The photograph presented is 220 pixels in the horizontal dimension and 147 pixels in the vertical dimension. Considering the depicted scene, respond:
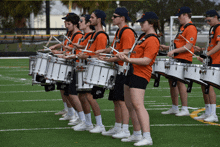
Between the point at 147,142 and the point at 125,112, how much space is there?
704mm

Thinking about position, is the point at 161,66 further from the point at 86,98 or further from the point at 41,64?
the point at 41,64

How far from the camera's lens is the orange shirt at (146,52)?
4918mm

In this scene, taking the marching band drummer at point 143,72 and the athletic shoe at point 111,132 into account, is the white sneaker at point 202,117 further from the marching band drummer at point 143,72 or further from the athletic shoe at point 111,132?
the marching band drummer at point 143,72

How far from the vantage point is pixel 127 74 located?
513cm

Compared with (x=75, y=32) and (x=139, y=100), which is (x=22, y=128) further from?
(x=139, y=100)

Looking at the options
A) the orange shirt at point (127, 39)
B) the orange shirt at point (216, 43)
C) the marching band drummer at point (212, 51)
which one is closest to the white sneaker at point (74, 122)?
the orange shirt at point (127, 39)

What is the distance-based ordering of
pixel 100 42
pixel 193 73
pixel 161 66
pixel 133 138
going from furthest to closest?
pixel 161 66 < pixel 193 73 < pixel 100 42 < pixel 133 138

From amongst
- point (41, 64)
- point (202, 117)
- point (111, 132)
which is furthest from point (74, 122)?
point (202, 117)

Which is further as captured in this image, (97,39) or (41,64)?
(41,64)

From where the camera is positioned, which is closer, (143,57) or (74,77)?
(143,57)

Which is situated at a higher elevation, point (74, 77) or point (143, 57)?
point (143, 57)

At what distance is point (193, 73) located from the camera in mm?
6223

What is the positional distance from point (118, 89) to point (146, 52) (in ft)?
3.00

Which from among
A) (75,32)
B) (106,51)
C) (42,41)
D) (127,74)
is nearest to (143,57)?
(127,74)
